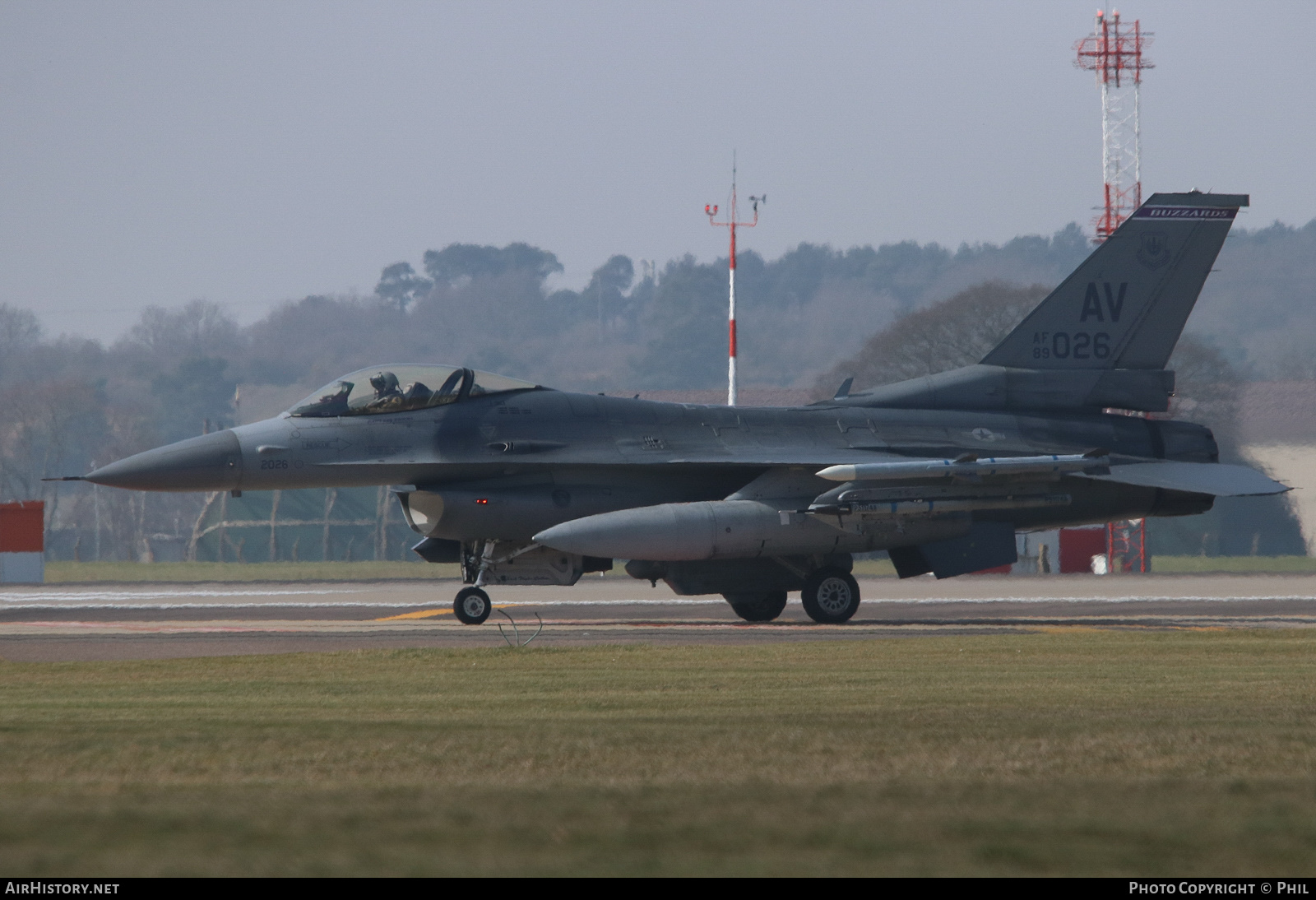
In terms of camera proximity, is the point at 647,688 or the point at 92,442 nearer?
the point at 647,688

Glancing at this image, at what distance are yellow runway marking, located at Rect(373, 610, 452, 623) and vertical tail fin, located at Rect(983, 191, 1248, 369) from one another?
862 centimetres

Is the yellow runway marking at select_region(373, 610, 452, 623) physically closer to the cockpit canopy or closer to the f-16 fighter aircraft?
the f-16 fighter aircraft

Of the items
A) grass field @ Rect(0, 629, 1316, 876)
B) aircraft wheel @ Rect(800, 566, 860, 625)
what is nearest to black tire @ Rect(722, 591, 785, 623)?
aircraft wheel @ Rect(800, 566, 860, 625)

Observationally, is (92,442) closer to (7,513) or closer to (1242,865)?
(7,513)

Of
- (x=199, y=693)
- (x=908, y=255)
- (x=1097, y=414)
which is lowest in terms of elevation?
(x=199, y=693)

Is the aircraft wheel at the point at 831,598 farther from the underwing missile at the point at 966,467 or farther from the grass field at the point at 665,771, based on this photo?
the grass field at the point at 665,771

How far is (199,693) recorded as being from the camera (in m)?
9.73

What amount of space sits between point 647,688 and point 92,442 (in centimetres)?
6875

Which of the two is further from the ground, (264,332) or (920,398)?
(264,332)

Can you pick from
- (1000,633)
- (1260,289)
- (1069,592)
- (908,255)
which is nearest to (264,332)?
(908,255)

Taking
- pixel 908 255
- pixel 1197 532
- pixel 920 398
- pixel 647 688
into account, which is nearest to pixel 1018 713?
pixel 647 688

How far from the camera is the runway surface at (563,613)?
51.2 feet
